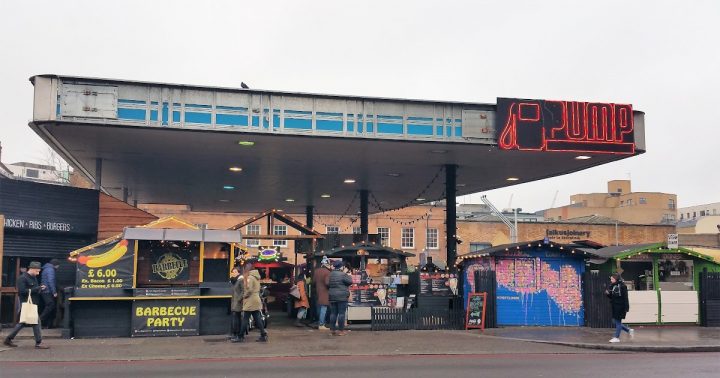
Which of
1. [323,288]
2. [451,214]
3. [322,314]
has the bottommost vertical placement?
[322,314]

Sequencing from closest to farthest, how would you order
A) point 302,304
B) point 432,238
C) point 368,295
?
1. point 368,295
2. point 302,304
3. point 432,238

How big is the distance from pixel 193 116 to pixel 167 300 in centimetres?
495

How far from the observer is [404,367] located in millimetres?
12047

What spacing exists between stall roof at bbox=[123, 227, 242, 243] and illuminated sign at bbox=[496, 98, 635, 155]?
26.9 ft

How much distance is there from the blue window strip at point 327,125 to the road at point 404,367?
7.43 m

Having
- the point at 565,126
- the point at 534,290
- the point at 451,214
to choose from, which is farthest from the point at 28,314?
the point at 565,126

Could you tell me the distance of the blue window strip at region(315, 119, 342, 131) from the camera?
1872 cm

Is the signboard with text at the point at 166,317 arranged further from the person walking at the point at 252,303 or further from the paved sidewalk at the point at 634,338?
the paved sidewalk at the point at 634,338

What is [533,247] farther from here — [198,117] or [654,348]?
[198,117]

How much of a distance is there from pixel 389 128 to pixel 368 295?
16.3ft

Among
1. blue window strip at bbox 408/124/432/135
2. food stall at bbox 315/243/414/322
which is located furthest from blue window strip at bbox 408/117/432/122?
food stall at bbox 315/243/414/322

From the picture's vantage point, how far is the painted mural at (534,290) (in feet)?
62.5

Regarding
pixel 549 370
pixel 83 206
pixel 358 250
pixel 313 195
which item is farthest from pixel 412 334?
pixel 313 195

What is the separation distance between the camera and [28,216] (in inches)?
746
